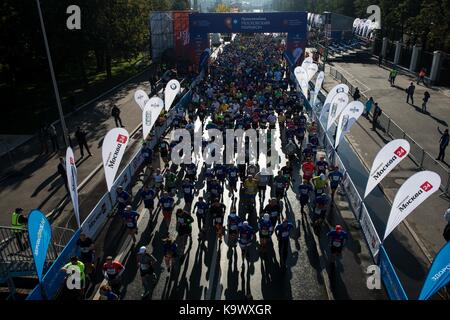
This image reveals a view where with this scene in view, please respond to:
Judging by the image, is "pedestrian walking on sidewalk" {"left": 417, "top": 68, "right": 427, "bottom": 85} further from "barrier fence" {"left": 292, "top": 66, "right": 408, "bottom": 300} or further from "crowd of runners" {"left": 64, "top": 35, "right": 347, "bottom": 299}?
"barrier fence" {"left": 292, "top": 66, "right": 408, "bottom": 300}

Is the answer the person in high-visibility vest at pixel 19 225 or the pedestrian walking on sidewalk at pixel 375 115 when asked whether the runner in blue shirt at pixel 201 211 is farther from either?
the pedestrian walking on sidewalk at pixel 375 115

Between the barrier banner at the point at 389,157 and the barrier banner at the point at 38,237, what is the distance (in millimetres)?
9683

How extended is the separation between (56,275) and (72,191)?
8.65 feet

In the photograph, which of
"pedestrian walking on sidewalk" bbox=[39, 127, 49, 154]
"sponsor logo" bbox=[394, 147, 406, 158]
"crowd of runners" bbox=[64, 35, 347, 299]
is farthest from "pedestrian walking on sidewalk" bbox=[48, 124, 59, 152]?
"sponsor logo" bbox=[394, 147, 406, 158]

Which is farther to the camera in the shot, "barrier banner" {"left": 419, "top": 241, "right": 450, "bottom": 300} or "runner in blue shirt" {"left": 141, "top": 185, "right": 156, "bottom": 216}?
"runner in blue shirt" {"left": 141, "top": 185, "right": 156, "bottom": 216}

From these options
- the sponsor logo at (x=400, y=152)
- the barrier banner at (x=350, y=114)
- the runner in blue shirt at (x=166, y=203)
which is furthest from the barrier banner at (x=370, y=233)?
the runner in blue shirt at (x=166, y=203)

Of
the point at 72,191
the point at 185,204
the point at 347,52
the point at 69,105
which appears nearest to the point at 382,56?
the point at 347,52

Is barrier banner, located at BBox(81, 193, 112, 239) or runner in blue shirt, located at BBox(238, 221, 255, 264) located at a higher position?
runner in blue shirt, located at BBox(238, 221, 255, 264)

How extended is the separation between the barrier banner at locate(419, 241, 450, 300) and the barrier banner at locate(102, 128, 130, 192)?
1014 centimetres

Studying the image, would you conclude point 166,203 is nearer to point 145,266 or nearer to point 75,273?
point 145,266

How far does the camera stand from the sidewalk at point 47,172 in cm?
1560

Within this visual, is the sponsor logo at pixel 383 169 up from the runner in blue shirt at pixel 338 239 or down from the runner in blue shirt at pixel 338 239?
up

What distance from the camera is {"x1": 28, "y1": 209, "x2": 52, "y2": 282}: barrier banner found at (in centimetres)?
867

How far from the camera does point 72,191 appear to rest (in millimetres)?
11570
